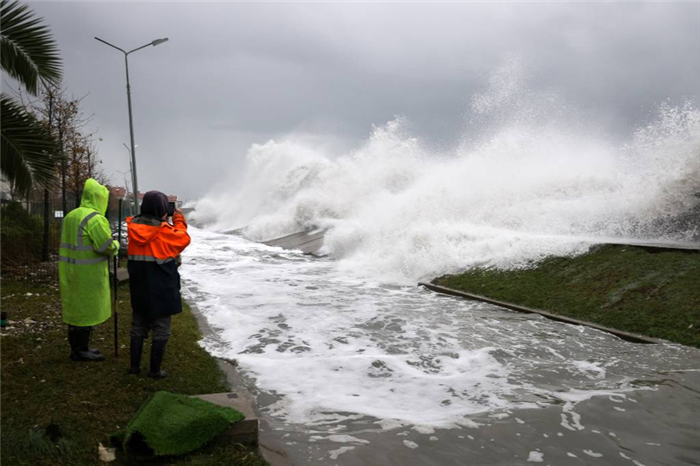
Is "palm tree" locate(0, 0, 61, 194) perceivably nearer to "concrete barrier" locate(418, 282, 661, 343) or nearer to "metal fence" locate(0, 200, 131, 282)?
"metal fence" locate(0, 200, 131, 282)

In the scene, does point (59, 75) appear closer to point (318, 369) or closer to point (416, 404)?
point (318, 369)

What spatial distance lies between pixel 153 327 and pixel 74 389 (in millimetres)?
829

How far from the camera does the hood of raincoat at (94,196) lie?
207 inches

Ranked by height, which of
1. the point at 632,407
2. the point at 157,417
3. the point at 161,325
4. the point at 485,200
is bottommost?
the point at 632,407

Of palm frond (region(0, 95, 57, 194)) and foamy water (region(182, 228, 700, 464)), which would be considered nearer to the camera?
foamy water (region(182, 228, 700, 464))

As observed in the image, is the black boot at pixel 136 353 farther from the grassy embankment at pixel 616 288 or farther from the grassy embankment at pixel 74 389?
the grassy embankment at pixel 616 288

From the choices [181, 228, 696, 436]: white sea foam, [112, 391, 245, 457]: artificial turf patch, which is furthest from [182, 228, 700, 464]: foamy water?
[112, 391, 245, 457]: artificial turf patch

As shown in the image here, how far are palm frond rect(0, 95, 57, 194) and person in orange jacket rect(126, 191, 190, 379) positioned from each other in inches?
64.8

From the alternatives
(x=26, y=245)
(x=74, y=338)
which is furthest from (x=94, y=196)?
(x=26, y=245)

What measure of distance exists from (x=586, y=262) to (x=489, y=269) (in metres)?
2.34

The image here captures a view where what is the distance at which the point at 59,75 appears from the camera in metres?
6.34

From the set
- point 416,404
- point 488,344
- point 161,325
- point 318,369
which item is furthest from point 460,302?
point 161,325

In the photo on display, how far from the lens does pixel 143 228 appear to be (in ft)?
15.6

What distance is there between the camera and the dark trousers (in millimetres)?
4863
